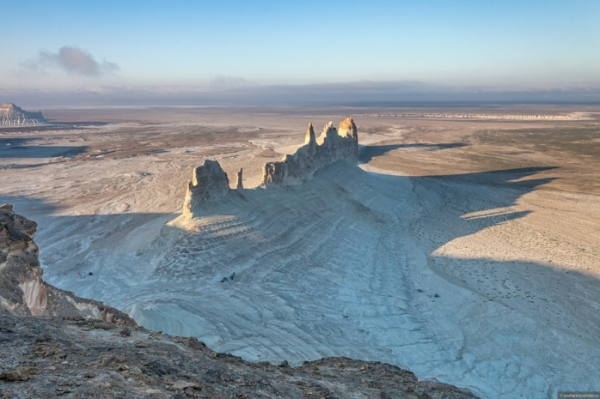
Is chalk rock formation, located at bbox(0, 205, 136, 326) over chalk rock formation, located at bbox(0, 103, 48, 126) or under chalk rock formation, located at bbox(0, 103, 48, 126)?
under

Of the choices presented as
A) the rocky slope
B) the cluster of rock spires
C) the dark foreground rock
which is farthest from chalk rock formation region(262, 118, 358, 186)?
the dark foreground rock

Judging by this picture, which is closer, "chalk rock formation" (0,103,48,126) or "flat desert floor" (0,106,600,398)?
"flat desert floor" (0,106,600,398)

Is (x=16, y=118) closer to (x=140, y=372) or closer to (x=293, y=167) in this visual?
(x=293, y=167)

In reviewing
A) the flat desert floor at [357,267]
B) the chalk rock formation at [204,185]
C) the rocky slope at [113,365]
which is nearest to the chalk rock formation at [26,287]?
the rocky slope at [113,365]

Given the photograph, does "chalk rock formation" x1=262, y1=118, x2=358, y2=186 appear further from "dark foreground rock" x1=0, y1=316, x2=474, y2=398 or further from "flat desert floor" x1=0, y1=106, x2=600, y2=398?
"dark foreground rock" x1=0, y1=316, x2=474, y2=398

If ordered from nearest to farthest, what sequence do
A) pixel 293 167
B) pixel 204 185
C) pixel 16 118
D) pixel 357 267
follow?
pixel 204 185, pixel 357 267, pixel 293 167, pixel 16 118

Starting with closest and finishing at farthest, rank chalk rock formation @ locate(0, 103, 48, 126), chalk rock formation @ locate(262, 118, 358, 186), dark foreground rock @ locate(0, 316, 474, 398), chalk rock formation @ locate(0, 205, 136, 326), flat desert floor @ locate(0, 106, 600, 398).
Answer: dark foreground rock @ locate(0, 316, 474, 398) < chalk rock formation @ locate(0, 205, 136, 326) < flat desert floor @ locate(0, 106, 600, 398) < chalk rock formation @ locate(262, 118, 358, 186) < chalk rock formation @ locate(0, 103, 48, 126)

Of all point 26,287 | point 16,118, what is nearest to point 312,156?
point 26,287
